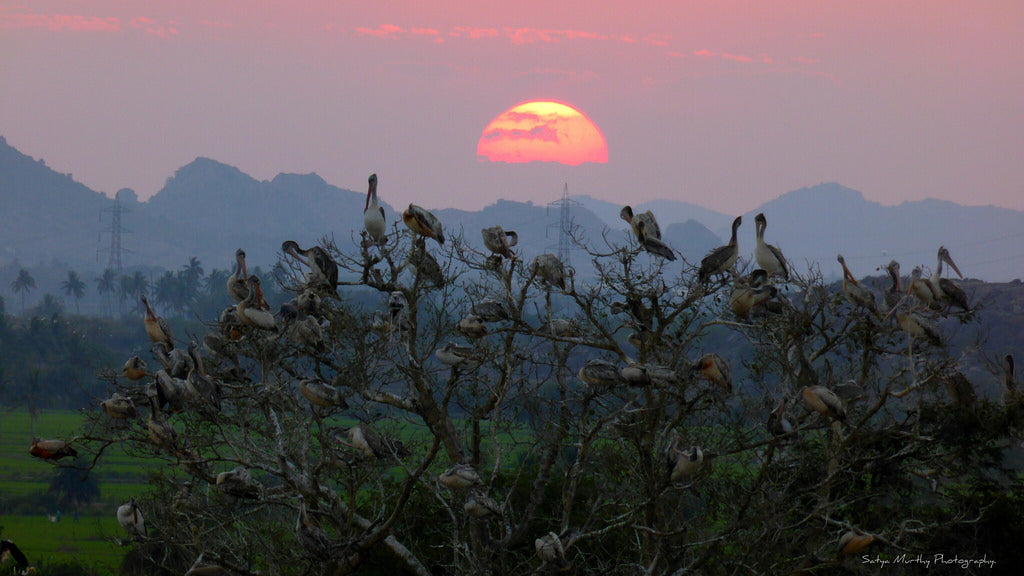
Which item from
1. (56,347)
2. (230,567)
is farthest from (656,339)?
(56,347)

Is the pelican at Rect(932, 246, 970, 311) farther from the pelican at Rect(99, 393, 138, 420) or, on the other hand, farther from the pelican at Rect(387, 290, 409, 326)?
the pelican at Rect(99, 393, 138, 420)

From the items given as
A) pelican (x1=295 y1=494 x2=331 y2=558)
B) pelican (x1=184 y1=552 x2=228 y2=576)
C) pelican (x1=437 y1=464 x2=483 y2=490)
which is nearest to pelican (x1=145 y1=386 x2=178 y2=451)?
pelican (x1=184 y1=552 x2=228 y2=576)

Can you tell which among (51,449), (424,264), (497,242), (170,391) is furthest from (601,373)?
(51,449)

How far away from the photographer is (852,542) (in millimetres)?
11648

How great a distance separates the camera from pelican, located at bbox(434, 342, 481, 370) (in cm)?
1212

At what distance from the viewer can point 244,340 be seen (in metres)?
12.7

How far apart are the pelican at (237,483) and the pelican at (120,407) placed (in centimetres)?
130

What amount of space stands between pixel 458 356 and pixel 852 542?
524 cm

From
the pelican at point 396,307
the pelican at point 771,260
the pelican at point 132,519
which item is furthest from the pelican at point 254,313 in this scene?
the pelican at point 771,260

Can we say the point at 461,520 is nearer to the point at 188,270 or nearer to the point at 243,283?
the point at 243,283

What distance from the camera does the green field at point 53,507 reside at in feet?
163

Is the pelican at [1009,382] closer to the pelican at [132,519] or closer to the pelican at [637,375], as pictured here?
the pelican at [637,375]

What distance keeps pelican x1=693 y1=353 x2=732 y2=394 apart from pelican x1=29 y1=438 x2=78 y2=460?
753 cm

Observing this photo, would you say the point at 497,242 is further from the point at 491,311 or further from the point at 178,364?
the point at 178,364
